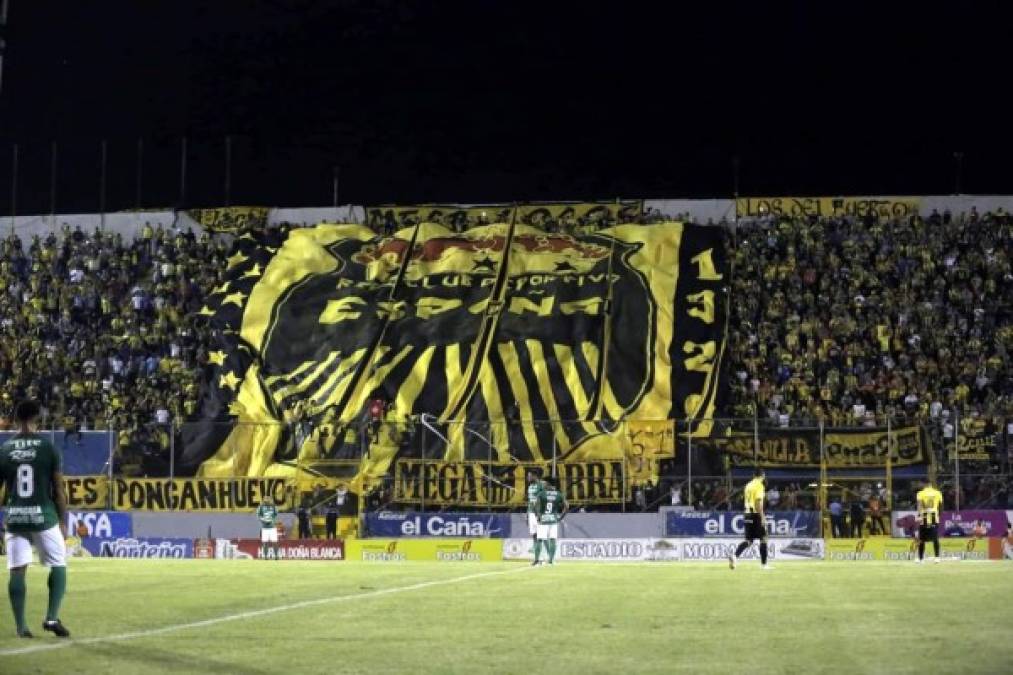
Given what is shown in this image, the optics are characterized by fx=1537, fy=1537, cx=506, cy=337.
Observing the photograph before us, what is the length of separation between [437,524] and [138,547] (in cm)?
991

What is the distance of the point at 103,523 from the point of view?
51.4 metres

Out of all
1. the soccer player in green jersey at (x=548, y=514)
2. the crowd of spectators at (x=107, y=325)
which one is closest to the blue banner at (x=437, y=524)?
the crowd of spectators at (x=107, y=325)

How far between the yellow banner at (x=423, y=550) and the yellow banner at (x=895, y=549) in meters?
10.3

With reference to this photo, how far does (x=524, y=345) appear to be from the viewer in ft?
197

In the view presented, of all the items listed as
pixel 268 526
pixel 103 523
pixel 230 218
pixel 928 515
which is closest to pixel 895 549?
pixel 928 515

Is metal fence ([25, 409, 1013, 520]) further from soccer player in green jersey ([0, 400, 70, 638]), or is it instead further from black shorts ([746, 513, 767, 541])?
soccer player in green jersey ([0, 400, 70, 638])

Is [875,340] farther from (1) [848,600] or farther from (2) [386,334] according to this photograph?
(1) [848,600]

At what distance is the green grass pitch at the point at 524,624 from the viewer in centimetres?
1420

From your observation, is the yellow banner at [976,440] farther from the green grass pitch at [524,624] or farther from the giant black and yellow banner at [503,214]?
the giant black and yellow banner at [503,214]

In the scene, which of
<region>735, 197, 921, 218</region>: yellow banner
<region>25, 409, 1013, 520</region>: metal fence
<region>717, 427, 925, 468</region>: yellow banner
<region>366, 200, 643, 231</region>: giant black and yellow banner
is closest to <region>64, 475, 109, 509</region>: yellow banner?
<region>25, 409, 1013, 520</region>: metal fence

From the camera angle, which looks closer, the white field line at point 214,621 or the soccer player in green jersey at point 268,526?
the white field line at point 214,621

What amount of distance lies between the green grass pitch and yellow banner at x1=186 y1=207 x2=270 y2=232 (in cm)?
3921

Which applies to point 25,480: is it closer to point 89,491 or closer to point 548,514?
point 548,514

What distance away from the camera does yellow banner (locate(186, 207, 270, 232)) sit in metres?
69.9
